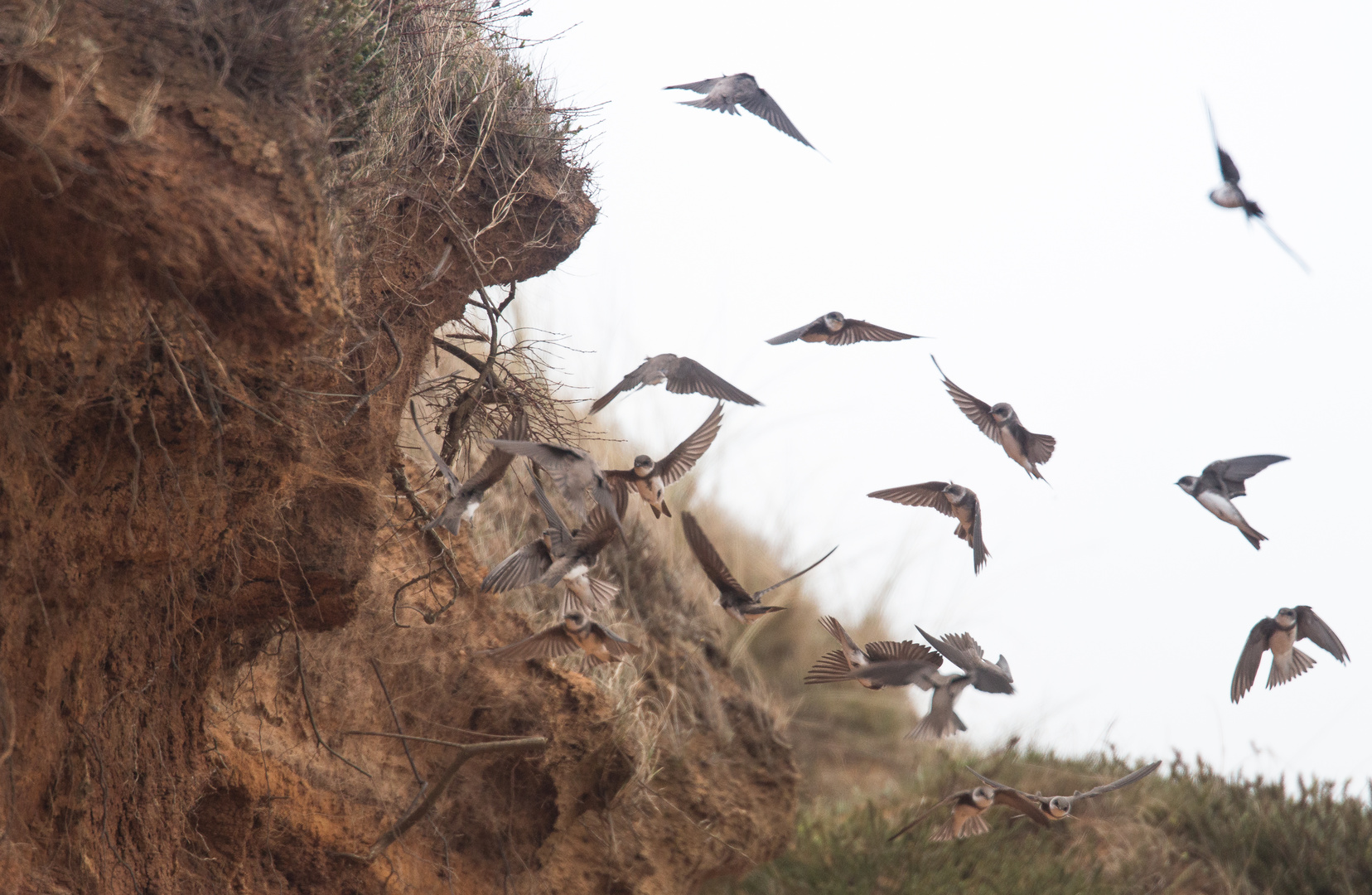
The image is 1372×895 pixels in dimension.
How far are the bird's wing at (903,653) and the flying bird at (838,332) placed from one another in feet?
3.80

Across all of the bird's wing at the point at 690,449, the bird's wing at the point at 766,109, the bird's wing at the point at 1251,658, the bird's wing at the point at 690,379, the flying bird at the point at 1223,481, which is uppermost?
the bird's wing at the point at 766,109

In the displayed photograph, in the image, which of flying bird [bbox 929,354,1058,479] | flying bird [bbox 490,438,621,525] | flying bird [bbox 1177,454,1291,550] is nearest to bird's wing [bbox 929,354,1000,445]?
flying bird [bbox 929,354,1058,479]

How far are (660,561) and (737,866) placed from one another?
194 cm

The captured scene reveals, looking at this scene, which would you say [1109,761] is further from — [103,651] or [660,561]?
[103,651]

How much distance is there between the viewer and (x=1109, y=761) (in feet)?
32.2

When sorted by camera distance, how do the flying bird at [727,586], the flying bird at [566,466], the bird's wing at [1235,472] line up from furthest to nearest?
the bird's wing at [1235,472], the flying bird at [727,586], the flying bird at [566,466]

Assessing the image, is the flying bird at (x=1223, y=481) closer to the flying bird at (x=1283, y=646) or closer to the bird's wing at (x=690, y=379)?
the flying bird at (x=1283, y=646)

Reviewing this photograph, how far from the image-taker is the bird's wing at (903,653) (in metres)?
4.01

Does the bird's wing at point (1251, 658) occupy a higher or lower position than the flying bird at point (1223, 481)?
lower

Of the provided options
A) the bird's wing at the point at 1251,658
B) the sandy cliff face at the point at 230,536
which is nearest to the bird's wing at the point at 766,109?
the sandy cliff face at the point at 230,536

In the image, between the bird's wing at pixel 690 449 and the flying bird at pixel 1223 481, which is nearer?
the bird's wing at pixel 690 449

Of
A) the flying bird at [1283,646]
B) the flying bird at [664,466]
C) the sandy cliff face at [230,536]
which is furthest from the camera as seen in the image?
the flying bird at [1283,646]

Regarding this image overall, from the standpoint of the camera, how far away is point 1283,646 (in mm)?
4195

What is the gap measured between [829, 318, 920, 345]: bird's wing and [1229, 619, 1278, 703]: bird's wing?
1849 millimetres
